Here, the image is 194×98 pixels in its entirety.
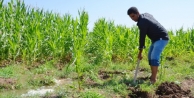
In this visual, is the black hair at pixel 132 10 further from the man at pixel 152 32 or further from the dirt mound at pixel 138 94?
the dirt mound at pixel 138 94

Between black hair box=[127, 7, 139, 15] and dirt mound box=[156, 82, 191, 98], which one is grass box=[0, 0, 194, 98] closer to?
dirt mound box=[156, 82, 191, 98]

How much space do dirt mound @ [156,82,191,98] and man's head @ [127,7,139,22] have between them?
156cm

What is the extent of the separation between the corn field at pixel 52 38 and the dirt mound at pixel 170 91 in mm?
1260

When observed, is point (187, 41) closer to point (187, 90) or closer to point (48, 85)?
point (187, 90)

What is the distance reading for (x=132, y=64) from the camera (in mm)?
8344

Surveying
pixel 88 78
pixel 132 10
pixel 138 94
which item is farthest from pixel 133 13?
pixel 88 78

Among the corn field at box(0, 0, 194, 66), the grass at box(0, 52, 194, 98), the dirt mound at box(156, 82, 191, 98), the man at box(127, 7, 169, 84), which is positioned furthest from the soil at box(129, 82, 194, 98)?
the corn field at box(0, 0, 194, 66)

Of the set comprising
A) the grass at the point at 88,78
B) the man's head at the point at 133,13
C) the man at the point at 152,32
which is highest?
the man's head at the point at 133,13

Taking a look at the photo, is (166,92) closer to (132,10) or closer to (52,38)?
(132,10)

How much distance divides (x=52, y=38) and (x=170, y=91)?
13.4ft

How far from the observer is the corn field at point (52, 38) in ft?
26.0

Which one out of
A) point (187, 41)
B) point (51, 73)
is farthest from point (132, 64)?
point (187, 41)

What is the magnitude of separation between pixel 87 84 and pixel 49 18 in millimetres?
3647

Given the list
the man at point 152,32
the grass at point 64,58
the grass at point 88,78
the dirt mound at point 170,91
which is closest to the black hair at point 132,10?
the man at point 152,32
